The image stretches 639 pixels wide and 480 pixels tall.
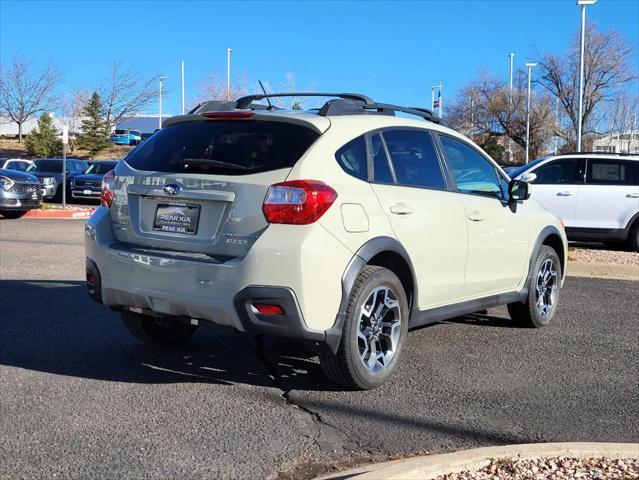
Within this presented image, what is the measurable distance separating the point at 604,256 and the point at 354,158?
836 centimetres

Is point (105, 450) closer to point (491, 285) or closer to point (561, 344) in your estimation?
point (491, 285)

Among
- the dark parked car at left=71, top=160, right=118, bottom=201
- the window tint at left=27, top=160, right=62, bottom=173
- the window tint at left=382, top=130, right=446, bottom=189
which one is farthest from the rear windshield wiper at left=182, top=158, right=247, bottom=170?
the window tint at left=27, top=160, right=62, bottom=173

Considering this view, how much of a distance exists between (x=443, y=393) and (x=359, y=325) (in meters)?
0.79

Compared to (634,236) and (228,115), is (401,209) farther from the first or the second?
(634,236)

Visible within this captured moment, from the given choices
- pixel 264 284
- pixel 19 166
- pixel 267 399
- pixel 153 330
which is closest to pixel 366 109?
pixel 264 284

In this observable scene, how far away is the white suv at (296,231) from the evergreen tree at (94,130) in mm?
44126

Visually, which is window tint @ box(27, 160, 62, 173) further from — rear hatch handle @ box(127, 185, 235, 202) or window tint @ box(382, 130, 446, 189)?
window tint @ box(382, 130, 446, 189)

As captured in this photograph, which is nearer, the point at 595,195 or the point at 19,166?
the point at 595,195

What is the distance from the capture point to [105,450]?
3688 mm

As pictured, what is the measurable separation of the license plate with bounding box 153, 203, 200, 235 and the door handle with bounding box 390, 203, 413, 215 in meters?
1.28

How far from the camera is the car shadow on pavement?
196 inches

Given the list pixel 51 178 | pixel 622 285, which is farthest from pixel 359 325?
pixel 51 178

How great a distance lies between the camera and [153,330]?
5.57 metres

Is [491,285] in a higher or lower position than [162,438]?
higher
